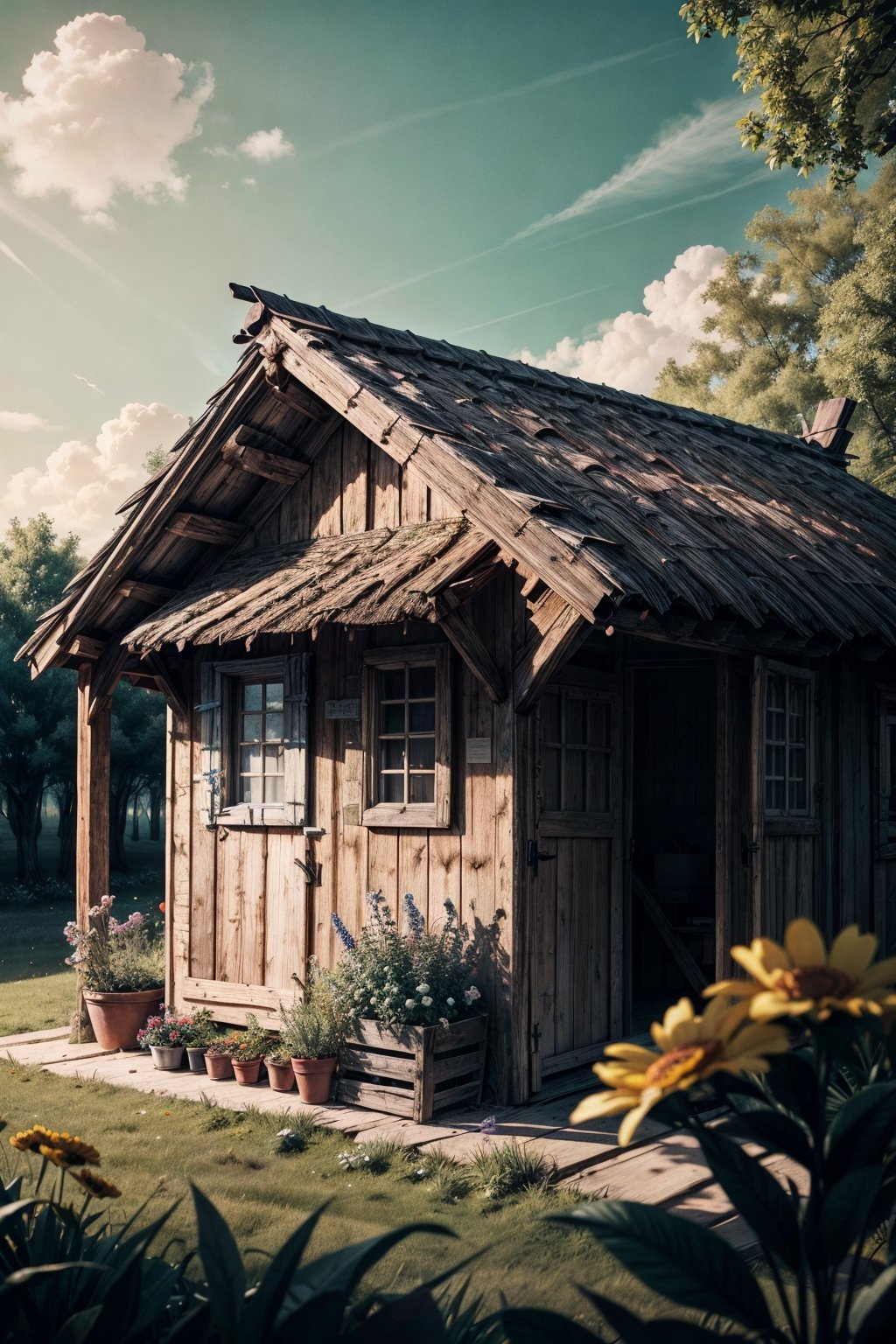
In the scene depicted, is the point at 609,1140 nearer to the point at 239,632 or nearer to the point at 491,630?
the point at 491,630

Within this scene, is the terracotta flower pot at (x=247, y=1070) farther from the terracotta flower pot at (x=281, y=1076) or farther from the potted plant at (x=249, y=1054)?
the terracotta flower pot at (x=281, y=1076)

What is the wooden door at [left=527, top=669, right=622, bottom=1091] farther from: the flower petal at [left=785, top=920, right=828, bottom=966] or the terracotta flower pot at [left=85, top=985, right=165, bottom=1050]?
the flower petal at [left=785, top=920, right=828, bottom=966]

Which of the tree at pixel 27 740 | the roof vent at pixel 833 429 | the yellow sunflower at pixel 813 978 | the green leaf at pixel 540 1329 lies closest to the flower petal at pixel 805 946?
the yellow sunflower at pixel 813 978

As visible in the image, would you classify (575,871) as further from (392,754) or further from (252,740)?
(252,740)

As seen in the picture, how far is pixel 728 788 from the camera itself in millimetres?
7453

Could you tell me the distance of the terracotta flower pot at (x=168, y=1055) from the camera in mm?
8266

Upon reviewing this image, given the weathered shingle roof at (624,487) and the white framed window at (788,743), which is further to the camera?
the white framed window at (788,743)

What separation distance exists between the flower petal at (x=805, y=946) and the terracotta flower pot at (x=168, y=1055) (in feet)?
24.1

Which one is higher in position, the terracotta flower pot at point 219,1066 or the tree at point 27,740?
the tree at point 27,740

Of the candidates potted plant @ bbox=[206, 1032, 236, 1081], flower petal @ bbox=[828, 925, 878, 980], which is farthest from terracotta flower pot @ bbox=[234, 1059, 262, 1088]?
flower petal @ bbox=[828, 925, 878, 980]

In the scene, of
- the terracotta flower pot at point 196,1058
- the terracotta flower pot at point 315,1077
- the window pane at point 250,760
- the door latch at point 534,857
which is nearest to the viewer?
the door latch at point 534,857

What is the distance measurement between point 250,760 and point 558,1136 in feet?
12.3

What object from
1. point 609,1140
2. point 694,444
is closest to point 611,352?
point 694,444

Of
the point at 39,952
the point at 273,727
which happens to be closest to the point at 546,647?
the point at 273,727
